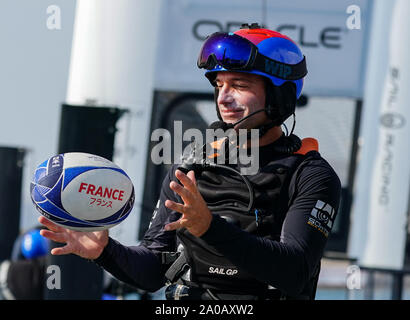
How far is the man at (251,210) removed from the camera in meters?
2.94

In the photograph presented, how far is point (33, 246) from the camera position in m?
7.28

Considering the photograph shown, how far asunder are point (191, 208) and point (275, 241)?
411 mm

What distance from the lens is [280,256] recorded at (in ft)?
9.28

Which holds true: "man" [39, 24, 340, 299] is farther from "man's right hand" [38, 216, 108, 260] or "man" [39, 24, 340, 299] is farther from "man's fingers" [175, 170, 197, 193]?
"man's fingers" [175, 170, 197, 193]

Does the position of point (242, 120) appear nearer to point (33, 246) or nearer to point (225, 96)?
point (225, 96)

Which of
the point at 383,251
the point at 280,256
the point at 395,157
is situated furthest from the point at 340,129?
the point at 280,256

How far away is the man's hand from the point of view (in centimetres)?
263

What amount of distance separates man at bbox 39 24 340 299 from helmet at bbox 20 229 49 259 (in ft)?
13.3
